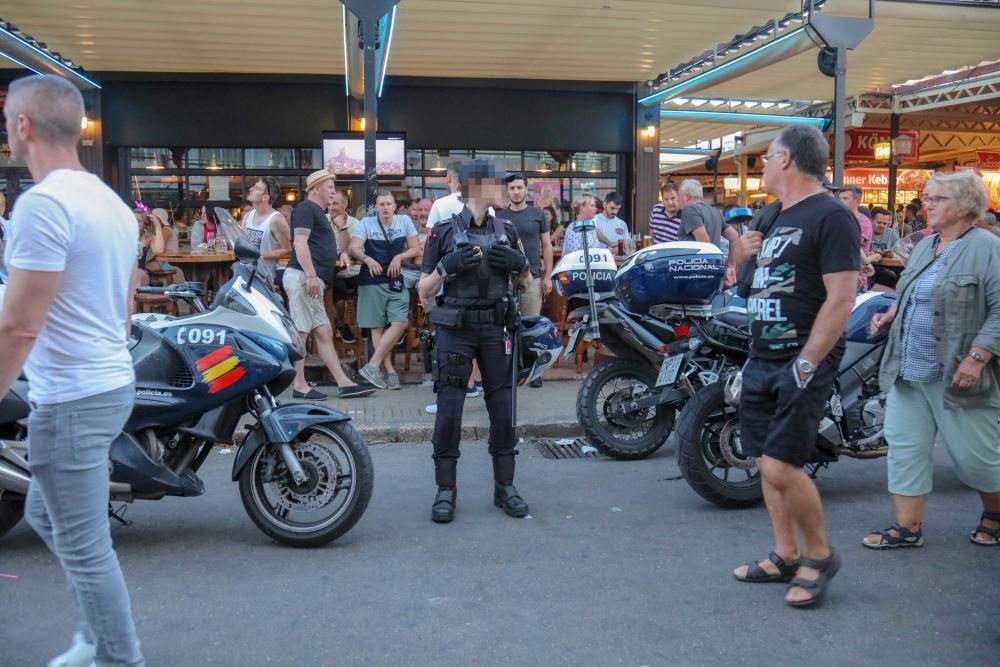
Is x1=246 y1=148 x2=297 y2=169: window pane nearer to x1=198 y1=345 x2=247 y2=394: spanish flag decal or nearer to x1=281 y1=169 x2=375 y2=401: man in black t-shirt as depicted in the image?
x1=281 y1=169 x2=375 y2=401: man in black t-shirt

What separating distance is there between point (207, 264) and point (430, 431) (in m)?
4.32

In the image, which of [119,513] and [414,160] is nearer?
[119,513]

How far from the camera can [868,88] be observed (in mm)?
15602

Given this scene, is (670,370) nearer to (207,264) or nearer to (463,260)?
(463,260)

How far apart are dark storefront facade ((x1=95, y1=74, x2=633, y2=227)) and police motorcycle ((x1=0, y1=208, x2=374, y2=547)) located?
9.54 m

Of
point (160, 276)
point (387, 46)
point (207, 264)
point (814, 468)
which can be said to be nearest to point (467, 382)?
point (814, 468)

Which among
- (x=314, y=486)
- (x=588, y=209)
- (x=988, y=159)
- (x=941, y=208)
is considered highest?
(x=988, y=159)

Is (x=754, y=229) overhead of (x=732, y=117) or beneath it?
beneath

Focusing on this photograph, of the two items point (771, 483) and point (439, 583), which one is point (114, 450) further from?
point (771, 483)

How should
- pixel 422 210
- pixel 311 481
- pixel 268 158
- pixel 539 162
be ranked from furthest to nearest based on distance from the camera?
pixel 539 162
pixel 268 158
pixel 422 210
pixel 311 481

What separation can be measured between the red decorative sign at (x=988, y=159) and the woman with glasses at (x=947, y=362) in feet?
67.1

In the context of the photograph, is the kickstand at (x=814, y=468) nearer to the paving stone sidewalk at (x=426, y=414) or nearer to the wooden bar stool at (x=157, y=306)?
the paving stone sidewalk at (x=426, y=414)

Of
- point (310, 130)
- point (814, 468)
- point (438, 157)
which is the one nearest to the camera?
point (814, 468)

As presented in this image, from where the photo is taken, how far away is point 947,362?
159 inches
